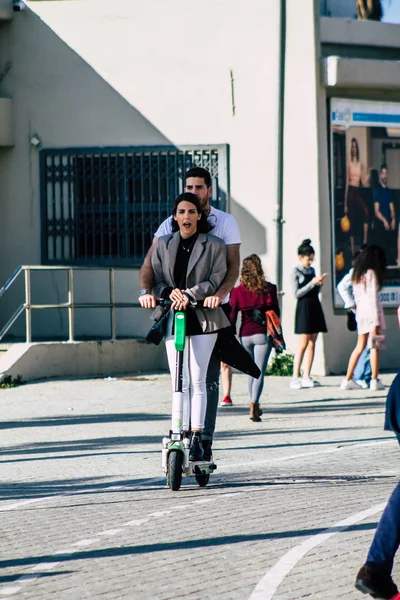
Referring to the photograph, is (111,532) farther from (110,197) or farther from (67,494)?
(110,197)

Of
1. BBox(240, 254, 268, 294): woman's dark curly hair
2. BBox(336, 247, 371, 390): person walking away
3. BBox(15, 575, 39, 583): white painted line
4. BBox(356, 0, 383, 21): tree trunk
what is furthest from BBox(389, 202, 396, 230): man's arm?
BBox(15, 575, 39, 583): white painted line

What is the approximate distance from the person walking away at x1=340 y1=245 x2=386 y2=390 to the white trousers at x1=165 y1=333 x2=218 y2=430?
7694 millimetres

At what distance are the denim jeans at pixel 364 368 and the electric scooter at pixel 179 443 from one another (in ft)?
27.1

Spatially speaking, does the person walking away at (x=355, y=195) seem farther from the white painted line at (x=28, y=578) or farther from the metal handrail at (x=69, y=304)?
the white painted line at (x=28, y=578)

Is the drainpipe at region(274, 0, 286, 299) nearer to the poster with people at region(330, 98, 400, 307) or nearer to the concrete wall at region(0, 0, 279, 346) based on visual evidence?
the concrete wall at region(0, 0, 279, 346)

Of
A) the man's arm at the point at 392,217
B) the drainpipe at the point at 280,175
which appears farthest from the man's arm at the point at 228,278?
the man's arm at the point at 392,217

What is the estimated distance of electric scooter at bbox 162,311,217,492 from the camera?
817 centimetres

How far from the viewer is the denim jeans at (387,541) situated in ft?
17.0

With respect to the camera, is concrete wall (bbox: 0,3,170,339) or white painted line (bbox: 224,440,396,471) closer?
white painted line (bbox: 224,440,396,471)

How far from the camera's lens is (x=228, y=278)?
8492 millimetres

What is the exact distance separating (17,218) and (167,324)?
1135 centimetres

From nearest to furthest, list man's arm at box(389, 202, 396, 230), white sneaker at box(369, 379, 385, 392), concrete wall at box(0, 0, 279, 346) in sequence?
white sneaker at box(369, 379, 385, 392)
concrete wall at box(0, 0, 279, 346)
man's arm at box(389, 202, 396, 230)

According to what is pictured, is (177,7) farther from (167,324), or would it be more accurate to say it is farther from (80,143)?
(167,324)

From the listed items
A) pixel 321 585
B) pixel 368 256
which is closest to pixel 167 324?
pixel 321 585
